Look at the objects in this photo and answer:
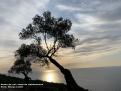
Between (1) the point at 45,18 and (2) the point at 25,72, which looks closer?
(1) the point at 45,18

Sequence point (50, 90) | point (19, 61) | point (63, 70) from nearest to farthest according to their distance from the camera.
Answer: point (63, 70) < point (50, 90) < point (19, 61)

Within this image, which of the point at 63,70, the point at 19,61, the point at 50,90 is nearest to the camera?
the point at 63,70

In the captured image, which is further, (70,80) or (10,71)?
(10,71)

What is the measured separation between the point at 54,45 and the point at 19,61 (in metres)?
29.8

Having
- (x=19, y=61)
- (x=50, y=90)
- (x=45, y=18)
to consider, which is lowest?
(x=50, y=90)

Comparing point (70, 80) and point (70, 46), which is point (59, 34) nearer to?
point (70, 46)

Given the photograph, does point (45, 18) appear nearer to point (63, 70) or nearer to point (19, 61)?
point (63, 70)

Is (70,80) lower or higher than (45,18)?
lower

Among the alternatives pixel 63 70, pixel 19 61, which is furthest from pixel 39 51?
→ pixel 19 61

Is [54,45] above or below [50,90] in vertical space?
above

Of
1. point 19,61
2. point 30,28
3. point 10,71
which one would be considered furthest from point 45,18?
point 10,71

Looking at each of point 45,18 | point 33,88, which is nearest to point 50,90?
point 33,88

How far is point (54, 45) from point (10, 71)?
35753 millimetres

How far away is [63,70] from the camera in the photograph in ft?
210
